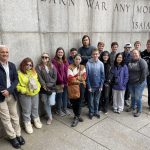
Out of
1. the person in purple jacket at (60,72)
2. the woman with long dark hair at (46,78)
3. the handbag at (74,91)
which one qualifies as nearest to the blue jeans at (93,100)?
the handbag at (74,91)

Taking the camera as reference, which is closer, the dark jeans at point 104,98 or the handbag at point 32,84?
the handbag at point 32,84

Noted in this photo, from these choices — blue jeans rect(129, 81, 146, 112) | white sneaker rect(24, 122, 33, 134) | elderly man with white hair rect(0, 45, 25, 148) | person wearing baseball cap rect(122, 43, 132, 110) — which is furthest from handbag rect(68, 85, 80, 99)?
person wearing baseball cap rect(122, 43, 132, 110)

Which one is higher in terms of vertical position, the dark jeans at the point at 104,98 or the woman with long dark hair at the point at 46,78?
the woman with long dark hair at the point at 46,78

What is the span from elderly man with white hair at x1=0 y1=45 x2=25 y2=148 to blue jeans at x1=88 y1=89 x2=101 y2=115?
1806 millimetres

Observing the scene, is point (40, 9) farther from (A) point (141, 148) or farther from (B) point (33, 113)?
(A) point (141, 148)

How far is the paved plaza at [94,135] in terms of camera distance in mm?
4004

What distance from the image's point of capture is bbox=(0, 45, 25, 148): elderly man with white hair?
3.57m

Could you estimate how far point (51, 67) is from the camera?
4574 millimetres

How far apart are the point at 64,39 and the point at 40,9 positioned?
3.36 feet

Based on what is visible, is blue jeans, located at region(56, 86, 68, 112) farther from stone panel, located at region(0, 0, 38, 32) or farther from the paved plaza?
stone panel, located at region(0, 0, 38, 32)

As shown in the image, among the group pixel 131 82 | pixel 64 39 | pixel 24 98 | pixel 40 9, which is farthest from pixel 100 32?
pixel 24 98

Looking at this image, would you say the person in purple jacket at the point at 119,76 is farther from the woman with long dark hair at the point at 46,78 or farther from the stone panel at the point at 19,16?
the stone panel at the point at 19,16

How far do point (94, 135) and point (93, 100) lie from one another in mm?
995

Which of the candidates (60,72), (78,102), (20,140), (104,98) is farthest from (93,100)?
(20,140)
